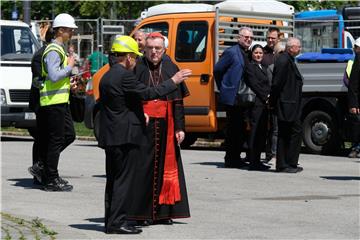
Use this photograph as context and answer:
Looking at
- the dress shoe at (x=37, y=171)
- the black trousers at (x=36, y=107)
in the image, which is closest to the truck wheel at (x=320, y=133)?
the black trousers at (x=36, y=107)

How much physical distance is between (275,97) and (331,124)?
9.36 ft

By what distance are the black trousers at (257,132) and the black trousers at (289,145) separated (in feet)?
1.18

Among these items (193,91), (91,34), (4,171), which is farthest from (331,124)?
(91,34)

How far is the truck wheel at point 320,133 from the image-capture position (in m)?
18.6

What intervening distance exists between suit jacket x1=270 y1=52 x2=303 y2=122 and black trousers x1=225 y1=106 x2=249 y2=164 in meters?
0.75

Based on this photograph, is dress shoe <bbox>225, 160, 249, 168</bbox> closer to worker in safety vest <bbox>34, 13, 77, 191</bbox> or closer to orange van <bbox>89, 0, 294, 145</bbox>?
orange van <bbox>89, 0, 294, 145</bbox>

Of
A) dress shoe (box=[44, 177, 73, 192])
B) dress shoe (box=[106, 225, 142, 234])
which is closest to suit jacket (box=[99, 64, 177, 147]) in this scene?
dress shoe (box=[106, 225, 142, 234])

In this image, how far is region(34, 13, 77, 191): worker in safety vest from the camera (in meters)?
13.2

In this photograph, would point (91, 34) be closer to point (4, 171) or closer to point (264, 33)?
point (264, 33)

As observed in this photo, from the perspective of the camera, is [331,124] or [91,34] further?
[91,34]

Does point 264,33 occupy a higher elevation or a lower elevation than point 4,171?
higher

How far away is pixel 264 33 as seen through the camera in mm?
20531

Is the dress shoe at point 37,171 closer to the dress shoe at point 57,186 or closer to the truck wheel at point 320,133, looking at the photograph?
the dress shoe at point 57,186

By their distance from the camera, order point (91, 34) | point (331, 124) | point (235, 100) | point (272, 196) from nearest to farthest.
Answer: point (272, 196) < point (235, 100) < point (331, 124) < point (91, 34)
